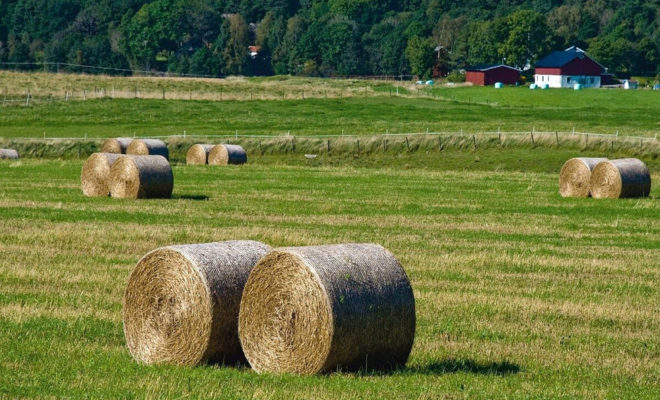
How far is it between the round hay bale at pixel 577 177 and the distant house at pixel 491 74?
143926 millimetres

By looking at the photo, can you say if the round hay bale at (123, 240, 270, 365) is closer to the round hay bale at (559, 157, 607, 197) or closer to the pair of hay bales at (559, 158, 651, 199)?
the pair of hay bales at (559, 158, 651, 199)

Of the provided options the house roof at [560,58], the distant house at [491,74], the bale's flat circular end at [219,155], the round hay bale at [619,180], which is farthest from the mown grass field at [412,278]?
the house roof at [560,58]

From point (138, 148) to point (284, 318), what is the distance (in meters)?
42.8

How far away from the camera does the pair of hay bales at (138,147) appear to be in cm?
5678

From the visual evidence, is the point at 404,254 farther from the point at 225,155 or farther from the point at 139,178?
the point at 225,155

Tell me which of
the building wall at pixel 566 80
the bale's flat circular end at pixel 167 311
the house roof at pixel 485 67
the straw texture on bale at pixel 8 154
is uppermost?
the bale's flat circular end at pixel 167 311

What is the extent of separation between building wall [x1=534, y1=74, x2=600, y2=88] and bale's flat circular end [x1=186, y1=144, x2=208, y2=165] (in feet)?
427

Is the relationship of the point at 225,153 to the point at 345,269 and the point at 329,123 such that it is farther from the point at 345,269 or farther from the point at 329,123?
the point at 345,269

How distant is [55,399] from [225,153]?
4662cm

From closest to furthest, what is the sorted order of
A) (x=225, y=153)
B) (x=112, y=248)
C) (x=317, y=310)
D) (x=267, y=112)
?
Answer: (x=317, y=310)
(x=112, y=248)
(x=225, y=153)
(x=267, y=112)

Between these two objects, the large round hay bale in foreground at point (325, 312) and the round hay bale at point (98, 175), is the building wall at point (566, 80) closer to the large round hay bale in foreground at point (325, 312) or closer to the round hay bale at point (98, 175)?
the round hay bale at point (98, 175)

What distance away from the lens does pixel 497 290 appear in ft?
73.5

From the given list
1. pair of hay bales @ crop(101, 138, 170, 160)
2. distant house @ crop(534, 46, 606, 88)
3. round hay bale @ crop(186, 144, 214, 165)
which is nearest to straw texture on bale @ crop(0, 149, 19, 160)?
pair of hay bales @ crop(101, 138, 170, 160)

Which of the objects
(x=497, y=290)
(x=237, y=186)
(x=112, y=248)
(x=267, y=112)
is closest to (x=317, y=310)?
(x=497, y=290)
